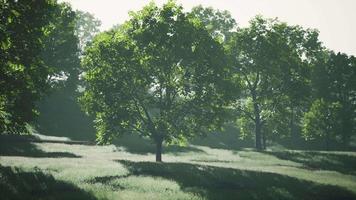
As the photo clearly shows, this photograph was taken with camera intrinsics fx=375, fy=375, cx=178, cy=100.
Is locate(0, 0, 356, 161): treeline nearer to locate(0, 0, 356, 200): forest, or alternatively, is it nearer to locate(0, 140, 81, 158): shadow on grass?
locate(0, 0, 356, 200): forest

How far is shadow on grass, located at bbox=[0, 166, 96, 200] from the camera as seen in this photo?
63.5 feet

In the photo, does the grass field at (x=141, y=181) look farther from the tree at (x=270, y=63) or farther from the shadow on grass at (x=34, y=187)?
the tree at (x=270, y=63)

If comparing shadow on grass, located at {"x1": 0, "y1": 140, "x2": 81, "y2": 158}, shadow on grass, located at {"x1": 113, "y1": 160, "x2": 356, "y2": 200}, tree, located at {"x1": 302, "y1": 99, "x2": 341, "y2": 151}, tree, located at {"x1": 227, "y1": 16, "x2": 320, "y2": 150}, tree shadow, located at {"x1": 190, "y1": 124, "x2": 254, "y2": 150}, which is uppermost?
tree, located at {"x1": 227, "y1": 16, "x2": 320, "y2": 150}

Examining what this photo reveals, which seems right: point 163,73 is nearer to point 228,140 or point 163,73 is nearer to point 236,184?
point 236,184

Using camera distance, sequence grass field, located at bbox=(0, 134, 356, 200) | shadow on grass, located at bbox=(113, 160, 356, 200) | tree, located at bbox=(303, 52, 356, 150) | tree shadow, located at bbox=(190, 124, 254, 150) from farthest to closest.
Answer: tree shadow, located at bbox=(190, 124, 254, 150), tree, located at bbox=(303, 52, 356, 150), shadow on grass, located at bbox=(113, 160, 356, 200), grass field, located at bbox=(0, 134, 356, 200)

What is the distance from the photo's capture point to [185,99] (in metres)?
37.7

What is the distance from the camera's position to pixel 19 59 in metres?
24.3

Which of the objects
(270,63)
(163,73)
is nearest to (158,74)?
(163,73)

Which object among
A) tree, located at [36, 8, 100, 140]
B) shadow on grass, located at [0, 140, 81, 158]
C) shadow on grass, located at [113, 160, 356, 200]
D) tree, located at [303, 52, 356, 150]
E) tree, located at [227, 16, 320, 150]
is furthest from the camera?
tree, located at [303, 52, 356, 150]

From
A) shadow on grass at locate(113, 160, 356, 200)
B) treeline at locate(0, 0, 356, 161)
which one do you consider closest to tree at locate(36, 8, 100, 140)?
treeline at locate(0, 0, 356, 161)

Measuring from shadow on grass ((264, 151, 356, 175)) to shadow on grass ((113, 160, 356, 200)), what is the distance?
47.6 feet

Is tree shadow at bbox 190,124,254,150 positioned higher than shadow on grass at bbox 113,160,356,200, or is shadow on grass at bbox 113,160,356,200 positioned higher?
tree shadow at bbox 190,124,254,150

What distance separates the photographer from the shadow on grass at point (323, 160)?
44.6 meters

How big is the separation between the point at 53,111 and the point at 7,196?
50.9m
